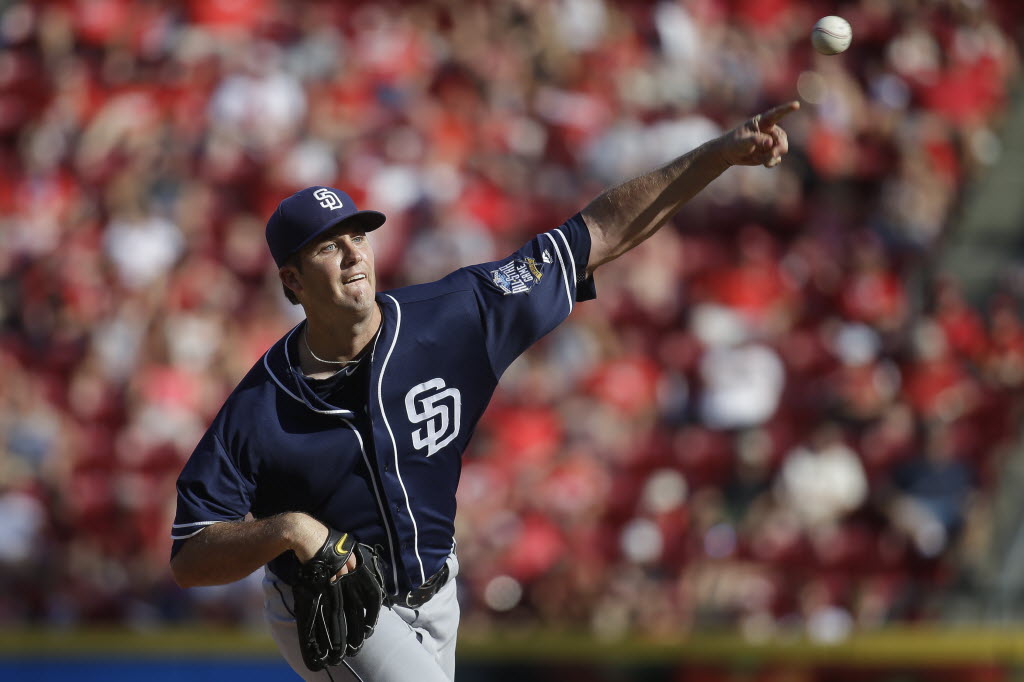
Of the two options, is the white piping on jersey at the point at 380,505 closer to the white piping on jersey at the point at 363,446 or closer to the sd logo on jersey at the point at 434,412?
the white piping on jersey at the point at 363,446

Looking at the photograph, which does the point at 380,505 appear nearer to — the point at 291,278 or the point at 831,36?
the point at 291,278

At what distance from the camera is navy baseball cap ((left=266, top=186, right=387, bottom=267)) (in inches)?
129

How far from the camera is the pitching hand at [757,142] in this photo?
3.41m

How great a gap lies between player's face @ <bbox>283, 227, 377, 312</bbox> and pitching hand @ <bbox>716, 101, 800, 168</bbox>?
37.4 inches

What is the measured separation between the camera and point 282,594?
3.41 m

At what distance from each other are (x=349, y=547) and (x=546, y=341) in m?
4.95

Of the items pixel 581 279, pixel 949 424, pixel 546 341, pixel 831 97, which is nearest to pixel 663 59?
pixel 831 97

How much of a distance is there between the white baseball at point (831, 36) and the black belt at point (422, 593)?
175 centimetres

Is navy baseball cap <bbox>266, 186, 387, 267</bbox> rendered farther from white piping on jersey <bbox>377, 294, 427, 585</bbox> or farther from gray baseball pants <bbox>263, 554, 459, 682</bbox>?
gray baseball pants <bbox>263, 554, 459, 682</bbox>

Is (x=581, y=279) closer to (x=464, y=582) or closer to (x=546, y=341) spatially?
(x=464, y=582)

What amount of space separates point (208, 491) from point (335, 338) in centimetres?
51

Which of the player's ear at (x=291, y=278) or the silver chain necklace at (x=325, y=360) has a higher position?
the player's ear at (x=291, y=278)

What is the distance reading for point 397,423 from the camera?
339cm

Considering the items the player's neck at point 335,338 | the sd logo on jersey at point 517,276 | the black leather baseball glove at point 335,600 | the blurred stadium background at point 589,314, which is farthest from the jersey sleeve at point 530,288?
the blurred stadium background at point 589,314
